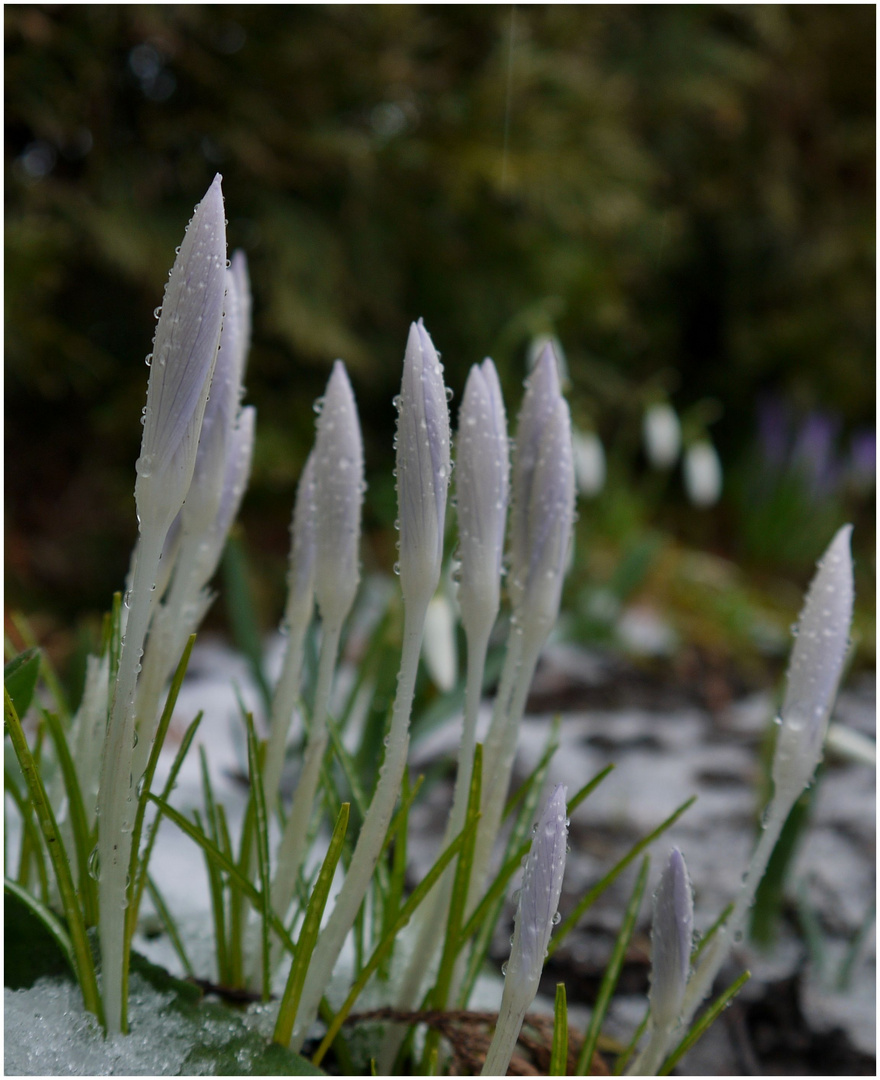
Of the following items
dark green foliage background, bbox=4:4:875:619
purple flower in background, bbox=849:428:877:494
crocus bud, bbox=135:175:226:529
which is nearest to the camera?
crocus bud, bbox=135:175:226:529

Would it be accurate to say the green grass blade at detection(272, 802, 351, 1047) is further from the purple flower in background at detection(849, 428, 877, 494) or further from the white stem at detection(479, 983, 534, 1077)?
the purple flower in background at detection(849, 428, 877, 494)

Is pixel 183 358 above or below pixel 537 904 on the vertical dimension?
above

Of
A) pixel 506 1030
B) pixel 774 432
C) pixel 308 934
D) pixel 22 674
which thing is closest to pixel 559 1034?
pixel 506 1030

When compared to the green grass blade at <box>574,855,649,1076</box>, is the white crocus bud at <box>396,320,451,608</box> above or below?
above

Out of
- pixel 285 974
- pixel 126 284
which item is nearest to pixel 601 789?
pixel 285 974

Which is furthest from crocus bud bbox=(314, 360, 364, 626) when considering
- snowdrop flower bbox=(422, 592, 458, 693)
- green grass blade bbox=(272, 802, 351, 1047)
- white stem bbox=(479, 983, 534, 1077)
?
snowdrop flower bbox=(422, 592, 458, 693)

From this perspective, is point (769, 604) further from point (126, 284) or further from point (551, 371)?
point (551, 371)

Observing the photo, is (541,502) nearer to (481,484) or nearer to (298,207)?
(481,484)
